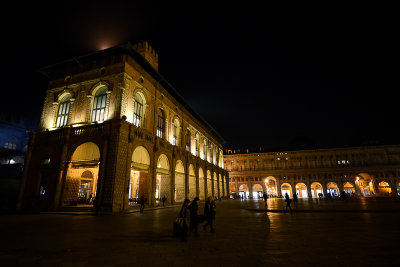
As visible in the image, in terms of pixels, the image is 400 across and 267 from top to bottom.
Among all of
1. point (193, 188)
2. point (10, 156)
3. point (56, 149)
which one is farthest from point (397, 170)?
point (10, 156)

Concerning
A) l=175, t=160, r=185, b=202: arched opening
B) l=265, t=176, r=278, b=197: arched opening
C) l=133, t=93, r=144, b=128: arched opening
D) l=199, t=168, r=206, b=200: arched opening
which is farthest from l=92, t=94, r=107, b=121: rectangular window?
l=265, t=176, r=278, b=197: arched opening

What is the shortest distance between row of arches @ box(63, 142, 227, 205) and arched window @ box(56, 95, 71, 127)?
4.72 meters

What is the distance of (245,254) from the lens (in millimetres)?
5078

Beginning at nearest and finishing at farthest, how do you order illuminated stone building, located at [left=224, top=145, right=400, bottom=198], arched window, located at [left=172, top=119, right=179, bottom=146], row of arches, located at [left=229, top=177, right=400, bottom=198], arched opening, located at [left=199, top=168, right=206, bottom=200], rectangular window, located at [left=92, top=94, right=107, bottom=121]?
1. rectangular window, located at [left=92, top=94, right=107, bottom=121]
2. arched window, located at [left=172, top=119, right=179, bottom=146]
3. arched opening, located at [left=199, top=168, right=206, bottom=200]
4. row of arches, located at [left=229, top=177, right=400, bottom=198]
5. illuminated stone building, located at [left=224, top=145, right=400, bottom=198]

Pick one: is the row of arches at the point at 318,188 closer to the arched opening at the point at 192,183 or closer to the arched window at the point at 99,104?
the arched opening at the point at 192,183

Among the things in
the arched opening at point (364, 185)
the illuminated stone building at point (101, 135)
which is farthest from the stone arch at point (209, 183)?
the arched opening at point (364, 185)

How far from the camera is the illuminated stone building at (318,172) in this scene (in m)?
56.4

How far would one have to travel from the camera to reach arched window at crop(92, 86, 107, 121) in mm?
19562

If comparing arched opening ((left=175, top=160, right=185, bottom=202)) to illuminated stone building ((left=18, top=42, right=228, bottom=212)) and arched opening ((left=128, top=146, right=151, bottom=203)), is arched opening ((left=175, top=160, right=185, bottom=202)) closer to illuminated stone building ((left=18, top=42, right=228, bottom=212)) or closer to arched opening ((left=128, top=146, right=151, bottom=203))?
illuminated stone building ((left=18, top=42, right=228, bottom=212))

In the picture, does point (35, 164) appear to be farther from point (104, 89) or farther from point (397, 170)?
point (397, 170)

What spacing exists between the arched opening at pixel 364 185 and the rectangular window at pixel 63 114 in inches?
2780

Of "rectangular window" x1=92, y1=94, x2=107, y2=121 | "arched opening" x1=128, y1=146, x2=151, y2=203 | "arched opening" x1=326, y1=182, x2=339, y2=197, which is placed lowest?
"arched opening" x1=326, y1=182, x2=339, y2=197

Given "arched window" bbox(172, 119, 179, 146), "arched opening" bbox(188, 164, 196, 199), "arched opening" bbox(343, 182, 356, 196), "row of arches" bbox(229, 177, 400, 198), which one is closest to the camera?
"arched window" bbox(172, 119, 179, 146)

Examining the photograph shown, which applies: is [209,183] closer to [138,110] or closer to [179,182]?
[179,182]
